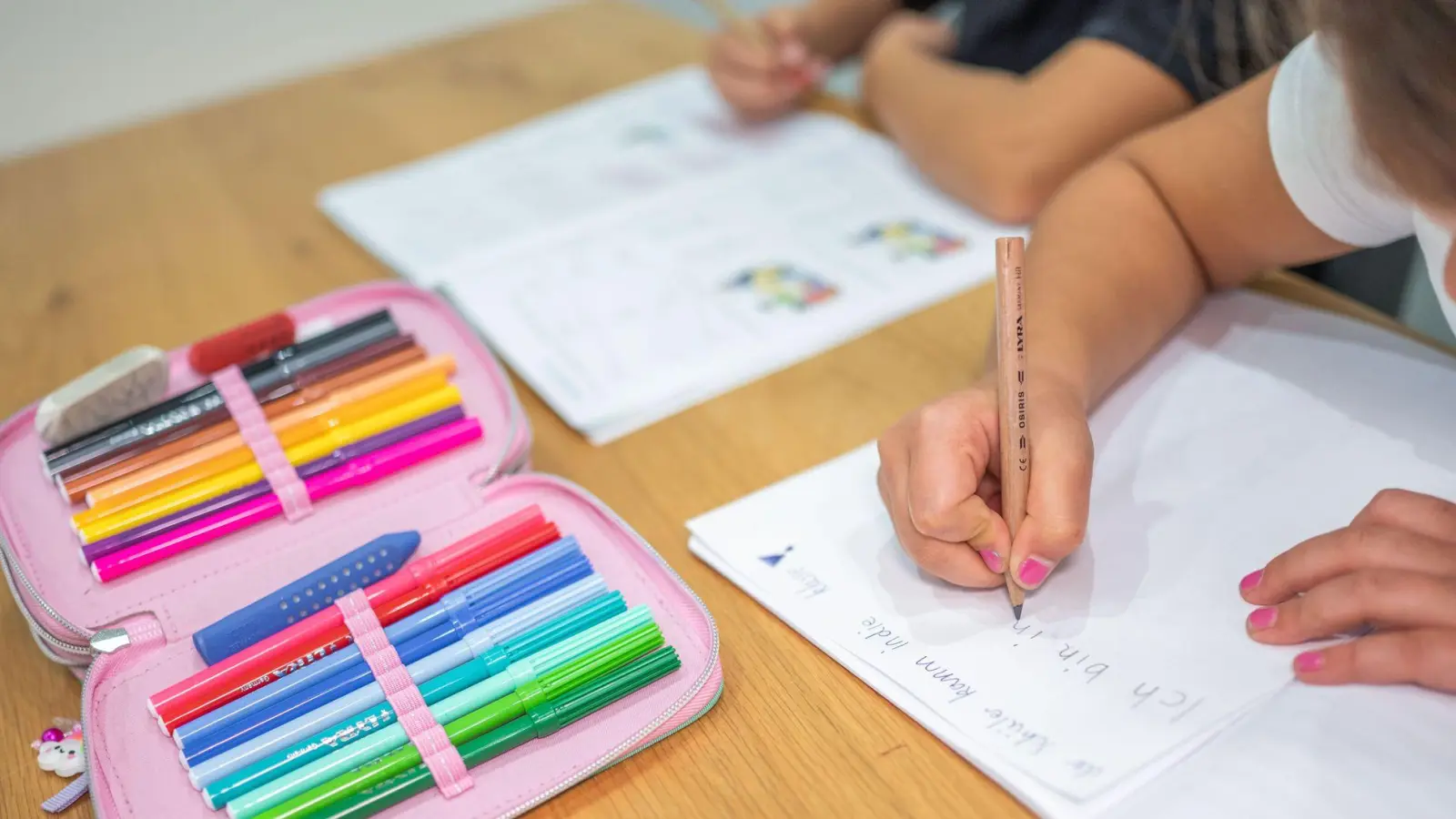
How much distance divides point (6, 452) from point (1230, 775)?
569 millimetres

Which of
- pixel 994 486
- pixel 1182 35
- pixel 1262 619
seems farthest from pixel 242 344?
pixel 1182 35

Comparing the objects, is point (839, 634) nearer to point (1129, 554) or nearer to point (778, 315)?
point (1129, 554)

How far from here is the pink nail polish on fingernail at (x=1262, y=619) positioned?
1.50ft

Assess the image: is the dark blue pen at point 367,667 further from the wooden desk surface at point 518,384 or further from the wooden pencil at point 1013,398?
the wooden pencil at point 1013,398

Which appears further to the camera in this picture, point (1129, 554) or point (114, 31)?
point (114, 31)

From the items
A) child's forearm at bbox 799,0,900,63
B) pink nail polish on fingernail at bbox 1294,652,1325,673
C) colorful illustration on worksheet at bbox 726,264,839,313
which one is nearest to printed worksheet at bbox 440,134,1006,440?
colorful illustration on worksheet at bbox 726,264,839,313

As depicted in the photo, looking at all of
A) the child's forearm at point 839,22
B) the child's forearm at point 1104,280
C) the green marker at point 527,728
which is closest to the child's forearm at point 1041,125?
the child's forearm at point 1104,280

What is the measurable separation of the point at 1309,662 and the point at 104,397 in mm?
551

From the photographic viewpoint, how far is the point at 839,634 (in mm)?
493

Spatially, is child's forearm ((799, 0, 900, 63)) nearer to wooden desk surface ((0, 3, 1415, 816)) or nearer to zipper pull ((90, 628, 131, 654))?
wooden desk surface ((0, 3, 1415, 816))

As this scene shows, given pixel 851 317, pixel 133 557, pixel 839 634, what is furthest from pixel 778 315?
pixel 133 557

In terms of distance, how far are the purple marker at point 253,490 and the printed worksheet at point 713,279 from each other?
9 cm

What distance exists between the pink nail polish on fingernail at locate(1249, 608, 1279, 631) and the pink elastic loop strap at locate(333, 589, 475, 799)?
1.01 feet

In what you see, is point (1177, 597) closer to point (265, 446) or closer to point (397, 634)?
point (397, 634)
